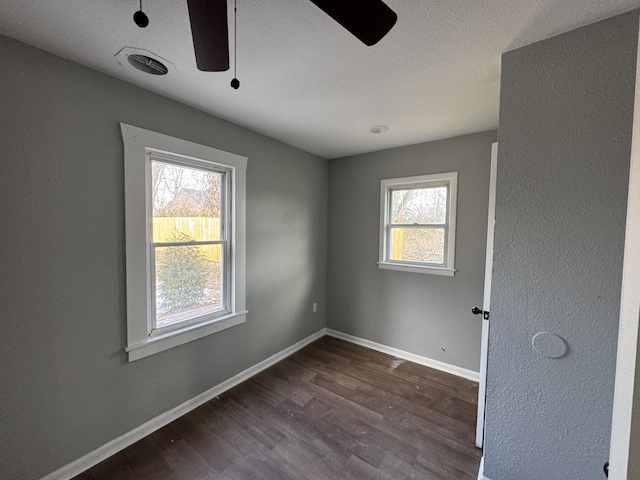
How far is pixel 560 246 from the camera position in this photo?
→ 123 centimetres

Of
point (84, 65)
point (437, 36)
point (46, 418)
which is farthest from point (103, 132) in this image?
point (437, 36)

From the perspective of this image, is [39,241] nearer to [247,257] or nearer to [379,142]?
[247,257]

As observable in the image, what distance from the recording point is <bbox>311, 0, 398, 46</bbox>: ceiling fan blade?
2.45ft

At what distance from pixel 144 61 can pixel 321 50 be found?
3.32 ft

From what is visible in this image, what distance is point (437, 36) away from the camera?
1245 millimetres

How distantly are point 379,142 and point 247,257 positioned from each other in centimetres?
184

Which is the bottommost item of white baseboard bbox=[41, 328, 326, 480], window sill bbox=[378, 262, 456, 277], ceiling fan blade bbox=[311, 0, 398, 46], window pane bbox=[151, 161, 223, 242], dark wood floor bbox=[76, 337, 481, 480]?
dark wood floor bbox=[76, 337, 481, 480]

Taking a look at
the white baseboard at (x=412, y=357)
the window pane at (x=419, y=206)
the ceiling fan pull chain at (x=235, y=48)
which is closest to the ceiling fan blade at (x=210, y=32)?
the ceiling fan pull chain at (x=235, y=48)

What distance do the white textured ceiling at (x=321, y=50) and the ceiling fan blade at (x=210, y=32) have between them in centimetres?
33

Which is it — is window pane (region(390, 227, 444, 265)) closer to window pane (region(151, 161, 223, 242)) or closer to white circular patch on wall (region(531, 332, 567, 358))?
white circular patch on wall (region(531, 332, 567, 358))

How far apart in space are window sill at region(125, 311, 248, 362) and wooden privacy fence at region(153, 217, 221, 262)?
55 centimetres

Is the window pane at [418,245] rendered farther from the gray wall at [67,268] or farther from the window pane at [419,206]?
the gray wall at [67,268]

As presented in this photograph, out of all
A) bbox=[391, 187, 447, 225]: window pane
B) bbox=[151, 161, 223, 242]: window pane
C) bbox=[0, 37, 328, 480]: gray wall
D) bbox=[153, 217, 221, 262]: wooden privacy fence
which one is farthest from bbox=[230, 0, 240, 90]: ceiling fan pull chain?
bbox=[391, 187, 447, 225]: window pane

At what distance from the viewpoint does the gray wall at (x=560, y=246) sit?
113cm
